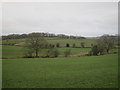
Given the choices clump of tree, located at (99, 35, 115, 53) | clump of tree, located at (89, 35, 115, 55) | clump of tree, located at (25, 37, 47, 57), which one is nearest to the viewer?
clump of tree, located at (25, 37, 47, 57)

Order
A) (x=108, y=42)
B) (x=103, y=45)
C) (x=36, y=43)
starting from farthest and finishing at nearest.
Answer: (x=108, y=42) < (x=103, y=45) < (x=36, y=43)

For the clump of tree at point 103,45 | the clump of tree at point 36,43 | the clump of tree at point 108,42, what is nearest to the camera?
the clump of tree at point 36,43

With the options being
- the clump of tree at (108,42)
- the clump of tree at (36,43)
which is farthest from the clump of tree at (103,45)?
the clump of tree at (36,43)

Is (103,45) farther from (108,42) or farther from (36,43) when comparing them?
(36,43)

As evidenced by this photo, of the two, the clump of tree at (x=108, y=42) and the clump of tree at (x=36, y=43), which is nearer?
the clump of tree at (x=36, y=43)

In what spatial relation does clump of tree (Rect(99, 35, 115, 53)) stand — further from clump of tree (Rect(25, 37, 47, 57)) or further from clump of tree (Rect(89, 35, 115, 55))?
clump of tree (Rect(25, 37, 47, 57))

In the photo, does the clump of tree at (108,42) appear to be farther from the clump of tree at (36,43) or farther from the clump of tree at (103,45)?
the clump of tree at (36,43)

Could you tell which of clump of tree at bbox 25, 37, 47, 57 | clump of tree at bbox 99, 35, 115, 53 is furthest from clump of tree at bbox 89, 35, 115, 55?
clump of tree at bbox 25, 37, 47, 57

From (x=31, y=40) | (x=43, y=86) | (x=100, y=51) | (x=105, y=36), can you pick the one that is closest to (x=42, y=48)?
(x=31, y=40)

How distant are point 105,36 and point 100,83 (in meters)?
23.8

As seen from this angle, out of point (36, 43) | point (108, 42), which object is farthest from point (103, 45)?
point (36, 43)

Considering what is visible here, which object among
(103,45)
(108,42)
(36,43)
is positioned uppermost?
(108,42)

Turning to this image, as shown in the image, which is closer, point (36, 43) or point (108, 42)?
point (36, 43)

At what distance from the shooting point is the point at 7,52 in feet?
73.3
